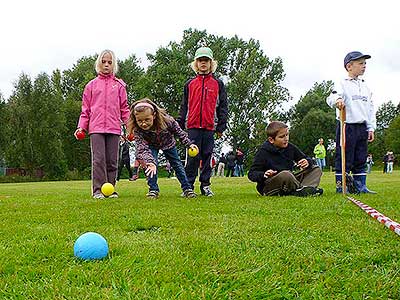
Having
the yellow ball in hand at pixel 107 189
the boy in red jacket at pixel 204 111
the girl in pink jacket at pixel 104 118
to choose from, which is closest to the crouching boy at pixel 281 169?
the boy in red jacket at pixel 204 111

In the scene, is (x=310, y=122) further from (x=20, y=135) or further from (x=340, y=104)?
(x=340, y=104)

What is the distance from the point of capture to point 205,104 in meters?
5.98

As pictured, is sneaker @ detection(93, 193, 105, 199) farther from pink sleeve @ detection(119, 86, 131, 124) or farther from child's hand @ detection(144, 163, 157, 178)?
pink sleeve @ detection(119, 86, 131, 124)

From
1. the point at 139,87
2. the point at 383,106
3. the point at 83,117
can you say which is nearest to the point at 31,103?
the point at 139,87

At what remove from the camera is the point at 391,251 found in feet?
7.38

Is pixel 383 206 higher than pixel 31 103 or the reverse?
the reverse

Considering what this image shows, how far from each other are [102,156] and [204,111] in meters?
1.40

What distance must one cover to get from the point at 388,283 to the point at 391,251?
565 mm

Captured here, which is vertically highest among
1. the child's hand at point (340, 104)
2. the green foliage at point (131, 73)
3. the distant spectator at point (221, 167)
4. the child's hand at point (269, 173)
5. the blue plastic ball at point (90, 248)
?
the green foliage at point (131, 73)

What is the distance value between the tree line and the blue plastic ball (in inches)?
1409

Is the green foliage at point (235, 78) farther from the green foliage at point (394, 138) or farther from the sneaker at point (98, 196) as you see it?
the sneaker at point (98, 196)

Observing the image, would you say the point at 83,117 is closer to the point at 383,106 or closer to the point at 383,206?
the point at 383,206

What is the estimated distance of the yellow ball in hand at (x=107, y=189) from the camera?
18.7 feet

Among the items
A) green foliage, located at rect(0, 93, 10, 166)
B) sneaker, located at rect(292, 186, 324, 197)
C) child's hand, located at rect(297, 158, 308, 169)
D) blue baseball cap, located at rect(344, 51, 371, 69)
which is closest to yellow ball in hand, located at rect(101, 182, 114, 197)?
sneaker, located at rect(292, 186, 324, 197)
